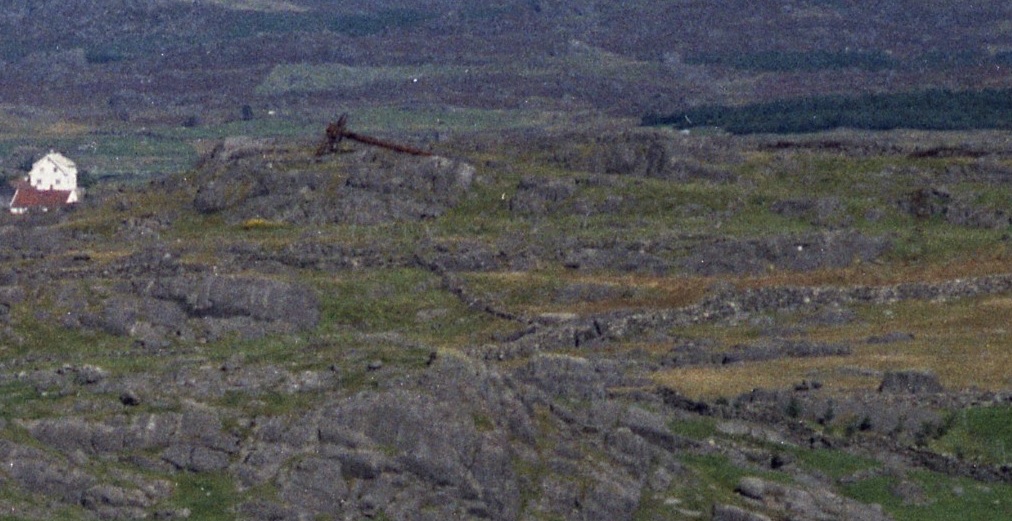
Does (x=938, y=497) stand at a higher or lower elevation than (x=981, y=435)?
higher

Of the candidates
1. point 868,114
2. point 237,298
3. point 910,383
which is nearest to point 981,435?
point 910,383

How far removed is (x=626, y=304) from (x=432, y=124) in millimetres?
88955

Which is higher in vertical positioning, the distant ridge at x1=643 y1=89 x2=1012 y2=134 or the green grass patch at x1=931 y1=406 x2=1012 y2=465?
the green grass patch at x1=931 y1=406 x2=1012 y2=465

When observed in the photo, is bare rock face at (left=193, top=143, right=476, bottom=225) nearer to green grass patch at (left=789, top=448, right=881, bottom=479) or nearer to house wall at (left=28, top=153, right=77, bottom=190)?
house wall at (left=28, top=153, right=77, bottom=190)

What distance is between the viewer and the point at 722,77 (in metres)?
184

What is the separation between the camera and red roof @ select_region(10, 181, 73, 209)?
98312 mm

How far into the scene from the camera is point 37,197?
332ft

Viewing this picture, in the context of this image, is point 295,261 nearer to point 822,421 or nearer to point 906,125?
point 822,421

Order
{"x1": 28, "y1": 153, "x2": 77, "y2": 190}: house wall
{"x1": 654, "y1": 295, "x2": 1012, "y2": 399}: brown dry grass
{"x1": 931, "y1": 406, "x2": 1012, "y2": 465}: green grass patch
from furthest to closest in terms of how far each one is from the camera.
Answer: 1. {"x1": 28, "y1": 153, "x2": 77, "y2": 190}: house wall
2. {"x1": 654, "y1": 295, "x2": 1012, "y2": 399}: brown dry grass
3. {"x1": 931, "y1": 406, "x2": 1012, "y2": 465}: green grass patch

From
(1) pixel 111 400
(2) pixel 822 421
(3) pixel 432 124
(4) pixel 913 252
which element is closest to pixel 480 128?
(3) pixel 432 124

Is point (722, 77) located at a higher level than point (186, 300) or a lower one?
lower

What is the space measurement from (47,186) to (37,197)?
6.72 metres

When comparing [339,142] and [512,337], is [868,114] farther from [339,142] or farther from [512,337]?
[512,337]

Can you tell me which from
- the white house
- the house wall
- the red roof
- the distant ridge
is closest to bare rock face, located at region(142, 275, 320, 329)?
the red roof
